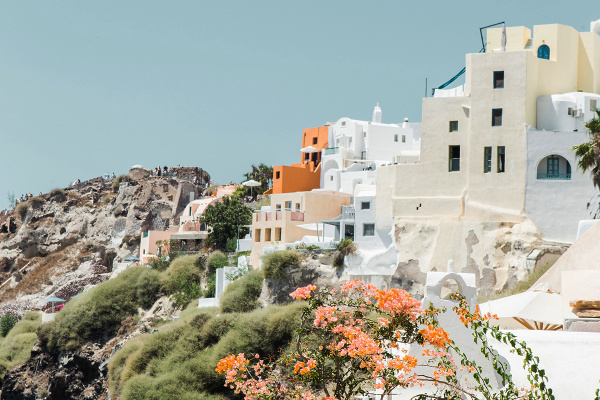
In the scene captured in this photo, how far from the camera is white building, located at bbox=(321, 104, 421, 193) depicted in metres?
51.1

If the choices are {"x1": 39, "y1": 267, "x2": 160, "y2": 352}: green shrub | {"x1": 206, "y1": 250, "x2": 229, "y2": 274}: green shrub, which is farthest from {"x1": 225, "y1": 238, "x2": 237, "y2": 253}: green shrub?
{"x1": 39, "y1": 267, "x2": 160, "y2": 352}: green shrub

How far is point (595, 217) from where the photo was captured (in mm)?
31625

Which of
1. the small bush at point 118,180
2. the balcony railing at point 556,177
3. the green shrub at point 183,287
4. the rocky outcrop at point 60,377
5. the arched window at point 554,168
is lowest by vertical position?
the rocky outcrop at point 60,377

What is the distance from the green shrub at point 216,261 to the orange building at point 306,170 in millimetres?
6325

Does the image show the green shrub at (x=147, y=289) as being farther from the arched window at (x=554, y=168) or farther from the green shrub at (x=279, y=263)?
the arched window at (x=554, y=168)

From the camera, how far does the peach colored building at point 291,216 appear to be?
139 ft

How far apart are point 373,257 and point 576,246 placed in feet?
44.0

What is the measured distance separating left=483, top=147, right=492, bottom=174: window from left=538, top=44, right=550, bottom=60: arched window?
5056mm

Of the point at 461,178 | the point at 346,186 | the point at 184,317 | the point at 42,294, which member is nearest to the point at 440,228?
the point at 461,178

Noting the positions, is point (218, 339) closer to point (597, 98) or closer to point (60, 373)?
point (60, 373)

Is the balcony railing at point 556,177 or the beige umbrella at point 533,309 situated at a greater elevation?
the balcony railing at point 556,177

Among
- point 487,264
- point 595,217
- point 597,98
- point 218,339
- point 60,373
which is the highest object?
point 597,98

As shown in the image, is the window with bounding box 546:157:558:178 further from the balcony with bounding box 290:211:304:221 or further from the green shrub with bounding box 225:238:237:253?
the green shrub with bounding box 225:238:237:253

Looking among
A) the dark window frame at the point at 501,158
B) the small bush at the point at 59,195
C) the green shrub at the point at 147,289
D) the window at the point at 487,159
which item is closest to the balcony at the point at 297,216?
the green shrub at the point at 147,289
